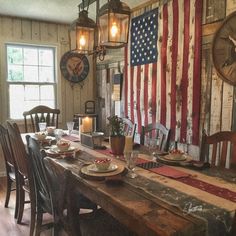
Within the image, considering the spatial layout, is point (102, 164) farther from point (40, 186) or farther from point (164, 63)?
point (164, 63)

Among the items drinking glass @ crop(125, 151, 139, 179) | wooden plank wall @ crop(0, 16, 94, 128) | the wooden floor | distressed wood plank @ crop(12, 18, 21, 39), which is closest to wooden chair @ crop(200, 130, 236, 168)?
drinking glass @ crop(125, 151, 139, 179)

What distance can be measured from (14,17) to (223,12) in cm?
308

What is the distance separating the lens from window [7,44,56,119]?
439 centimetres

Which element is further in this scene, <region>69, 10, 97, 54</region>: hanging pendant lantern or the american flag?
the american flag

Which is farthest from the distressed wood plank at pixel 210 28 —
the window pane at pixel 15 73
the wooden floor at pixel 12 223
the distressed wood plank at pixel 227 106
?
the window pane at pixel 15 73

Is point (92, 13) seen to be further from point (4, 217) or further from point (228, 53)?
point (4, 217)

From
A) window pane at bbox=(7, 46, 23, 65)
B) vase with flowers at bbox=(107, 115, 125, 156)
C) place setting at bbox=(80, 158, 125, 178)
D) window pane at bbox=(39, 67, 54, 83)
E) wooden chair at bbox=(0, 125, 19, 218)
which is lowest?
wooden chair at bbox=(0, 125, 19, 218)

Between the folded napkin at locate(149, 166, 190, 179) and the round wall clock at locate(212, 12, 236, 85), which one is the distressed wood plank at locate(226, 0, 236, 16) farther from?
the folded napkin at locate(149, 166, 190, 179)

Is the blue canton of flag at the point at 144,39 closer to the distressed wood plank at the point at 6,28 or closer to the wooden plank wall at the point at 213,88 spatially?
the wooden plank wall at the point at 213,88

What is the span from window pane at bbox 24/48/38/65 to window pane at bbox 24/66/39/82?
8 cm

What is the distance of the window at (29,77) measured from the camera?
14.4 ft

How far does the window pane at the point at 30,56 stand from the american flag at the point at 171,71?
1.60 metres

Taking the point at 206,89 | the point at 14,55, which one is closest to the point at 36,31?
the point at 14,55

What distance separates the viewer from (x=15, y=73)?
441cm
